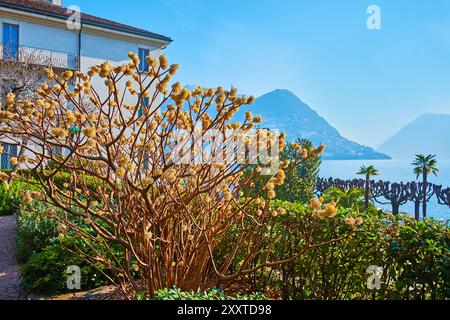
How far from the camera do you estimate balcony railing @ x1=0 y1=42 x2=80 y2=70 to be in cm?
1541

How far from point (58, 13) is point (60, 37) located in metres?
1.02

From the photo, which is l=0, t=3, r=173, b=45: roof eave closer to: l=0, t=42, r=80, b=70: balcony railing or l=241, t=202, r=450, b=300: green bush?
l=0, t=42, r=80, b=70: balcony railing

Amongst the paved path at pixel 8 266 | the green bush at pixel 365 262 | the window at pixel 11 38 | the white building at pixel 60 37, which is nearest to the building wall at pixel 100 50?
the white building at pixel 60 37

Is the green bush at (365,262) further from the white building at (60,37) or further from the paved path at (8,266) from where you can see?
the white building at (60,37)

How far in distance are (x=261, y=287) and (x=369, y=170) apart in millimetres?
21444

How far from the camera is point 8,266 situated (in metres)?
5.17

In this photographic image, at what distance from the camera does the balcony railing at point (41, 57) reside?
50.6 feet

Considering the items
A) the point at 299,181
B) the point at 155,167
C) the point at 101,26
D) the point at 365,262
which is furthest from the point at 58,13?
the point at 365,262

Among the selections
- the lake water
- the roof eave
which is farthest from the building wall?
the lake water

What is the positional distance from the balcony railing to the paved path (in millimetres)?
9555

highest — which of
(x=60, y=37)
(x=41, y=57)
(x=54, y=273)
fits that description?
(x=60, y=37)

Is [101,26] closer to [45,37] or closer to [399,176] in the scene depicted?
[45,37]
